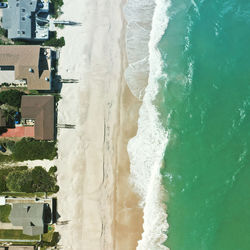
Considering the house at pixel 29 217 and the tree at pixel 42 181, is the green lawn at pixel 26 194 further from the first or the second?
the house at pixel 29 217

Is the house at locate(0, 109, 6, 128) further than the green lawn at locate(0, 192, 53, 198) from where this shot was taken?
No

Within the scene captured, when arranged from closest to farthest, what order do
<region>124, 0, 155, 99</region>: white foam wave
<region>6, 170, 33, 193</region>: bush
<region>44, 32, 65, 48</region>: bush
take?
<region>6, 170, 33, 193</region>: bush < <region>44, 32, 65, 48</region>: bush < <region>124, 0, 155, 99</region>: white foam wave

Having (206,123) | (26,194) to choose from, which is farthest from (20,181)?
(206,123)

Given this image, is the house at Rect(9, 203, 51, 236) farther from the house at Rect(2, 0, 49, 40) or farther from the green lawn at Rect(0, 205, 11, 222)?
the house at Rect(2, 0, 49, 40)

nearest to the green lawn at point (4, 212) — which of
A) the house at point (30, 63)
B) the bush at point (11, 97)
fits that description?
the bush at point (11, 97)

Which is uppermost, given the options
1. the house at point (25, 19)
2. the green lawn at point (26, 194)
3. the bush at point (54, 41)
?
the house at point (25, 19)

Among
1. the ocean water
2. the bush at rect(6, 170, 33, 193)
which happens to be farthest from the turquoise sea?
the bush at rect(6, 170, 33, 193)
